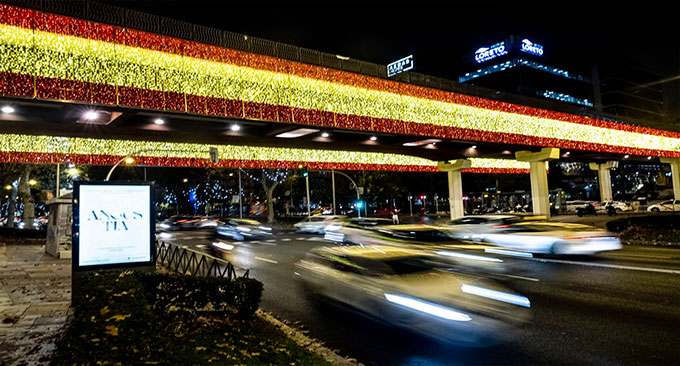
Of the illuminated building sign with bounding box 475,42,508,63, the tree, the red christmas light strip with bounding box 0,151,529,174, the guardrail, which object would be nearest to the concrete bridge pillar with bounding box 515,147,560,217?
the red christmas light strip with bounding box 0,151,529,174

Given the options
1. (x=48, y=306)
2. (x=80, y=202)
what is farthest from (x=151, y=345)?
(x=48, y=306)

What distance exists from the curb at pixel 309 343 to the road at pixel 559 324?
24 centimetres

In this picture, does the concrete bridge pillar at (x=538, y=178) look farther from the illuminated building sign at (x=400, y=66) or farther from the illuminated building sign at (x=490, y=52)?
the illuminated building sign at (x=490, y=52)

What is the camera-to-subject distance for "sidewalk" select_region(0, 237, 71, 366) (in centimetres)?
626

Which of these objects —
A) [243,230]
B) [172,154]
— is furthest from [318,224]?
[172,154]

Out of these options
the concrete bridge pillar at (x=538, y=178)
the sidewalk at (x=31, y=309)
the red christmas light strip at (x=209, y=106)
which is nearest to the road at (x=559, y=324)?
the sidewalk at (x=31, y=309)

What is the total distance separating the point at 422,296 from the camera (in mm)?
7289

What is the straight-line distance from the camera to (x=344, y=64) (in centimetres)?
2067

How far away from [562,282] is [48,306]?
12448 mm

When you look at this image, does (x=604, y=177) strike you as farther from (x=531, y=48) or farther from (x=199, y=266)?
(x=199, y=266)

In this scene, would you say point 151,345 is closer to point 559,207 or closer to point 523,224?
point 523,224

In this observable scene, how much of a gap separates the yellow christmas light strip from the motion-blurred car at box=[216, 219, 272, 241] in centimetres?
1217

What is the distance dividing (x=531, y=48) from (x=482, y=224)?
317 feet

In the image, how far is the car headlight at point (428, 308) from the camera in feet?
23.1
